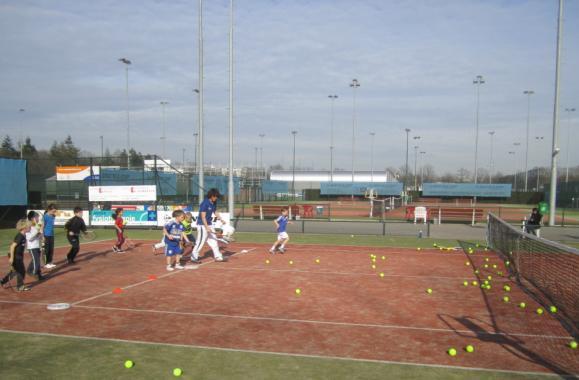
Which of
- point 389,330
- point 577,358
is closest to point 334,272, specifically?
point 389,330

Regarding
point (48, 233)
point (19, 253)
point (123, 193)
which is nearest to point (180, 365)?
point (19, 253)

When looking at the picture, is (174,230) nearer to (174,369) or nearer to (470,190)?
(174,369)

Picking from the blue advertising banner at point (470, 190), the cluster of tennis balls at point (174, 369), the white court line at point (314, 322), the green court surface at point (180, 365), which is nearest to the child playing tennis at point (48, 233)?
the white court line at point (314, 322)

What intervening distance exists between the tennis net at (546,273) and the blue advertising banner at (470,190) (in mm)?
56212

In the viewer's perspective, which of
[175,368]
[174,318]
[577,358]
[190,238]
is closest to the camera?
[175,368]

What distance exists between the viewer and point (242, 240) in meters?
21.1

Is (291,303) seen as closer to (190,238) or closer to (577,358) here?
(577,358)

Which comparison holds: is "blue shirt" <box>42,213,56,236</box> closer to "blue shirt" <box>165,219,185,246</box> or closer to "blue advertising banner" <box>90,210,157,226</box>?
"blue shirt" <box>165,219,185,246</box>

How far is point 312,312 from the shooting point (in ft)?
27.7

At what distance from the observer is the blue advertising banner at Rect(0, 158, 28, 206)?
26344 millimetres

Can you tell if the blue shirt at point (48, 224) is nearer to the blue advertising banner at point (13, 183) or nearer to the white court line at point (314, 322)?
the white court line at point (314, 322)

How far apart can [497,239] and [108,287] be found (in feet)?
48.9

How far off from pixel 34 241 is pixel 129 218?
16.0 m

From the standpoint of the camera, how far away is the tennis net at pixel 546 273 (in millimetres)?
8562
